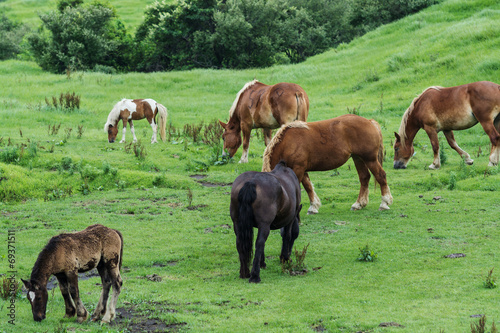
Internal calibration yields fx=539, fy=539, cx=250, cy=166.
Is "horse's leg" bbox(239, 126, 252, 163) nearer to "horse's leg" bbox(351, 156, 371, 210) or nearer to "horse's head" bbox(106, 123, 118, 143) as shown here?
"horse's leg" bbox(351, 156, 371, 210)

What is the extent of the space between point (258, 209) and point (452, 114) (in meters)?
9.46

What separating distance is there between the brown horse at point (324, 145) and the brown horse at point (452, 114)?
448 centimetres

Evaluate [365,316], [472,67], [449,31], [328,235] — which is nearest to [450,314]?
[365,316]

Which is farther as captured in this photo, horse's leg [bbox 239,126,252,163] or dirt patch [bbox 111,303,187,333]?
horse's leg [bbox 239,126,252,163]

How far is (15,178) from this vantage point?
13805 mm

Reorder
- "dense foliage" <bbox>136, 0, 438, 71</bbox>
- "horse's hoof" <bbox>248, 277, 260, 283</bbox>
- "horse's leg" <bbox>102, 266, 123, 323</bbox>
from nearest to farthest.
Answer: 1. "horse's leg" <bbox>102, 266, 123, 323</bbox>
2. "horse's hoof" <bbox>248, 277, 260, 283</bbox>
3. "dense foliage" <bbox>136, 0, 438, 71</bbox>

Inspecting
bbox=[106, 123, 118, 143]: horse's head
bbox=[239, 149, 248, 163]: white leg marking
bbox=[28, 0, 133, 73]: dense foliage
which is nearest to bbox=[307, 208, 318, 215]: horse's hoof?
bbox=[239, 149, 248, 163]: white leg marking

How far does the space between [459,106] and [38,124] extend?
1598 cm

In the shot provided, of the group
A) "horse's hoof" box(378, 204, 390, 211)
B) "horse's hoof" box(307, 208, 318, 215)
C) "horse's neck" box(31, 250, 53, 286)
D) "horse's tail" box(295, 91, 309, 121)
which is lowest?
"horse's hoof" box(307, 208, 318, 215)

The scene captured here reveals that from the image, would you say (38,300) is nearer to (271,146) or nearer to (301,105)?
(271,146)

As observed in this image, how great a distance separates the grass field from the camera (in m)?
6.69

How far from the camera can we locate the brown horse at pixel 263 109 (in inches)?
574

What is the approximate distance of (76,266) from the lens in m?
6.32

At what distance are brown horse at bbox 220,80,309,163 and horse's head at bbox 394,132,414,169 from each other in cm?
318
